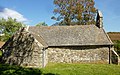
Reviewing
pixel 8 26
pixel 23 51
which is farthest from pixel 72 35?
pixel 8 26

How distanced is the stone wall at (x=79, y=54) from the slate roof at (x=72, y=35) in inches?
29.5

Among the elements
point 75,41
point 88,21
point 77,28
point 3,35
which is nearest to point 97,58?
point 75,41

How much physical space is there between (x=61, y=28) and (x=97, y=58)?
8.10 m

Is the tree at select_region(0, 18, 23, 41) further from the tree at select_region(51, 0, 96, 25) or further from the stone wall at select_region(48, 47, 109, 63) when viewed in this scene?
the stone wall at select_region(48, 47, 109, 63)

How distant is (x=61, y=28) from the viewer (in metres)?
30.1

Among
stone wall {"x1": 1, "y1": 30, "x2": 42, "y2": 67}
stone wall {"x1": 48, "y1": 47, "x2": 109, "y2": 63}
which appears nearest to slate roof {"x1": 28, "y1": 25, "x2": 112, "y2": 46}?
stone wall {"x1": 48, "y1": 47, "x2": 109, "y2": 63}

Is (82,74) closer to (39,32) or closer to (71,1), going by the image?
(39,32)

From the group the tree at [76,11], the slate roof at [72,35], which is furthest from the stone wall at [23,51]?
the tree at [76,11]

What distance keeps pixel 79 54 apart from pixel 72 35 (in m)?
3.63

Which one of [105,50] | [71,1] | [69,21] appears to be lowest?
[105,50]

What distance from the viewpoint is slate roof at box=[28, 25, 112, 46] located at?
2656cm

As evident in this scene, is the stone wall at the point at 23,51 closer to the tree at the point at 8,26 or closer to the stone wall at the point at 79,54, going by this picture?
the stone wall at the point at 79,54

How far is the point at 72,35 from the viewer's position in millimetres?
28297

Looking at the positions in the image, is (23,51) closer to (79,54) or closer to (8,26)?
(79,54)
